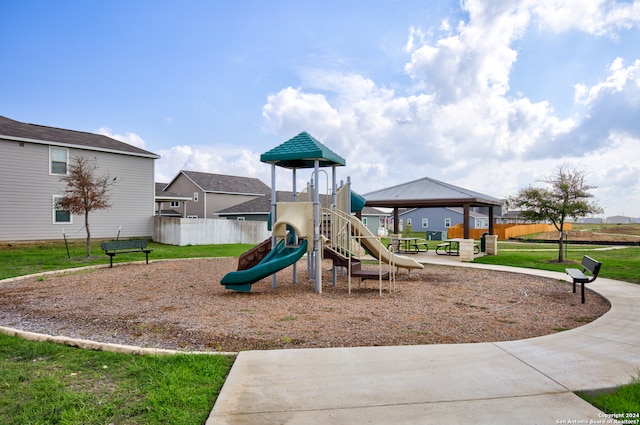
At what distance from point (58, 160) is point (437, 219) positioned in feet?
133

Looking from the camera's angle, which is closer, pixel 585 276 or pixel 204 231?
pixel 585 276

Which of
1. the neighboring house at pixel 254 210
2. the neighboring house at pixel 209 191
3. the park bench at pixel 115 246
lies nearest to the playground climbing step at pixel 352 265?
the park bench at pixel 115 246

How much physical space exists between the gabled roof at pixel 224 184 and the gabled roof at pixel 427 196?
2145 centimetres

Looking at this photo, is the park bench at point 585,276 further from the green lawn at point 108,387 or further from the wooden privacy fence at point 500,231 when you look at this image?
the wooden privacy fence at point 500,231

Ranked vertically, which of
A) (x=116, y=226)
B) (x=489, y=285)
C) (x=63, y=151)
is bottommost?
(x=489, y=285)

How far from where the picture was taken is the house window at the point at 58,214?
22625mm

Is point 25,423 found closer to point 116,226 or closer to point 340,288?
point 340,288

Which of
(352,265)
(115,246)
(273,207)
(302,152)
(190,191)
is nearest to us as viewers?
(302,152)

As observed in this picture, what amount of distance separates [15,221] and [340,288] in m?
19.3

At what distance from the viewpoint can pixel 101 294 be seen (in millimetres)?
9320

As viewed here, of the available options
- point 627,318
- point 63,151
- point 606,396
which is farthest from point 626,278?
point 63,151

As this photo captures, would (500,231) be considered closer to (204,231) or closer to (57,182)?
(204,231)

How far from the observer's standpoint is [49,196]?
2245 centimetres

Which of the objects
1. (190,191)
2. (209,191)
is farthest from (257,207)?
(190,191)
